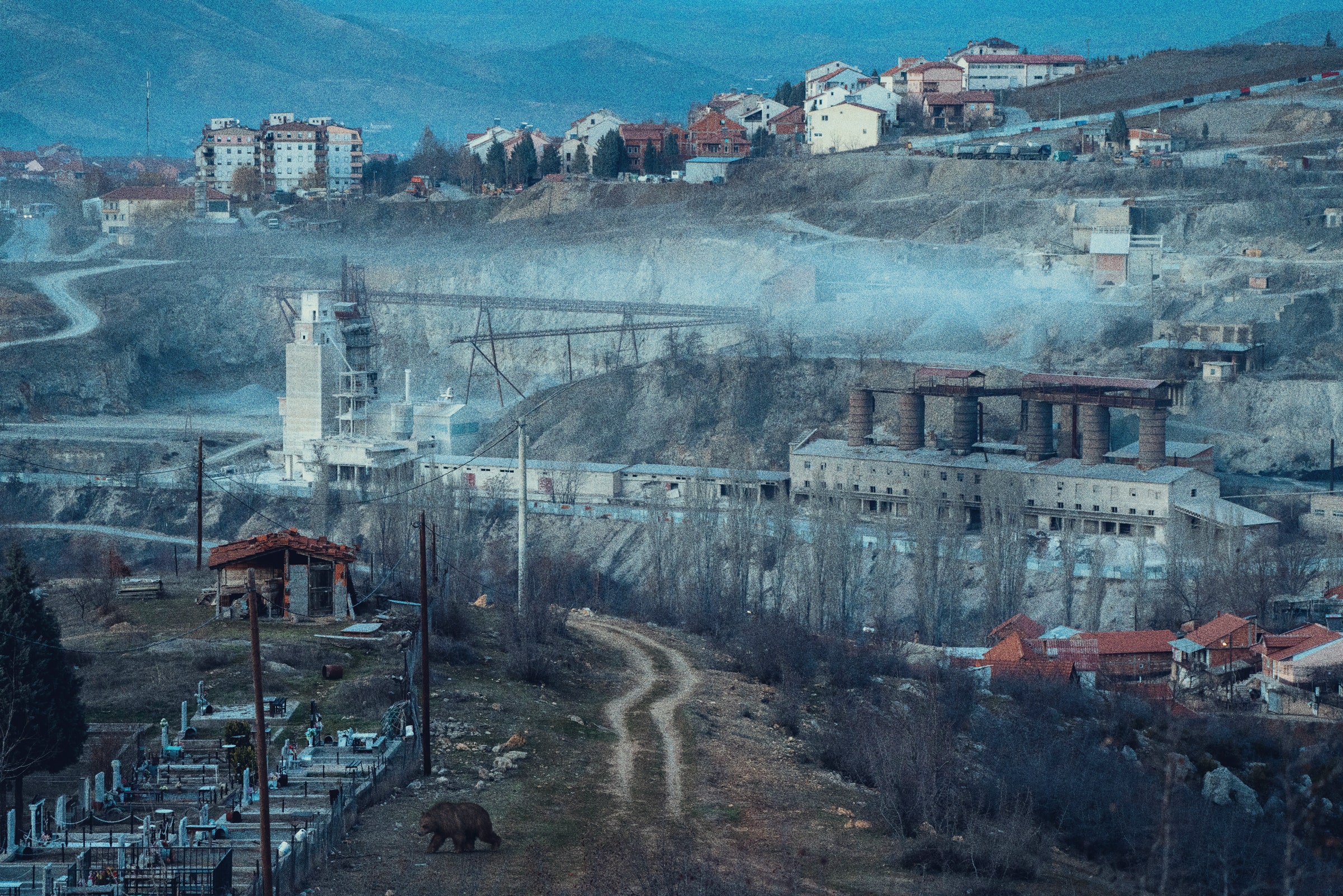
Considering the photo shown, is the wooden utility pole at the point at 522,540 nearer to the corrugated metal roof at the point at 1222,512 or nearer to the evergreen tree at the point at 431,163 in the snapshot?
the corrugated metal roof at the point at 1222,512

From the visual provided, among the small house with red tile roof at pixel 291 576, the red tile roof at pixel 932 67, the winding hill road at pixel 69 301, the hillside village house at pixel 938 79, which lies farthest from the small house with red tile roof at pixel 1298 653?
the red tile roof at pixel 932 67

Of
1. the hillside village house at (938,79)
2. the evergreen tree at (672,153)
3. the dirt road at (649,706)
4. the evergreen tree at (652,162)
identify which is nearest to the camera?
the dirt road at (649,706)

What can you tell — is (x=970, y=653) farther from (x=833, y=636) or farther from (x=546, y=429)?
(x=546, y=429)

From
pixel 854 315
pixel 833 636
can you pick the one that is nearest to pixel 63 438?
pixel 854 315

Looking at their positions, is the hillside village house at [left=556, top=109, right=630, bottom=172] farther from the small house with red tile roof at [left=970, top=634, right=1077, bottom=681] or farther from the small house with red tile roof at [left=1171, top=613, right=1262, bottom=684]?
the small house with red tile roof at [left=970, top=634, right=1077, bottom=681]

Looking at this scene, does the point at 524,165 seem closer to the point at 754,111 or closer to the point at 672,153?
the point at 672,153

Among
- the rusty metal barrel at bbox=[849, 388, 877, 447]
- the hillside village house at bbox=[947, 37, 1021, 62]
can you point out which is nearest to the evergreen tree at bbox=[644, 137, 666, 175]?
the hillside village house at bbox=[947, 37, 1021, 62]
